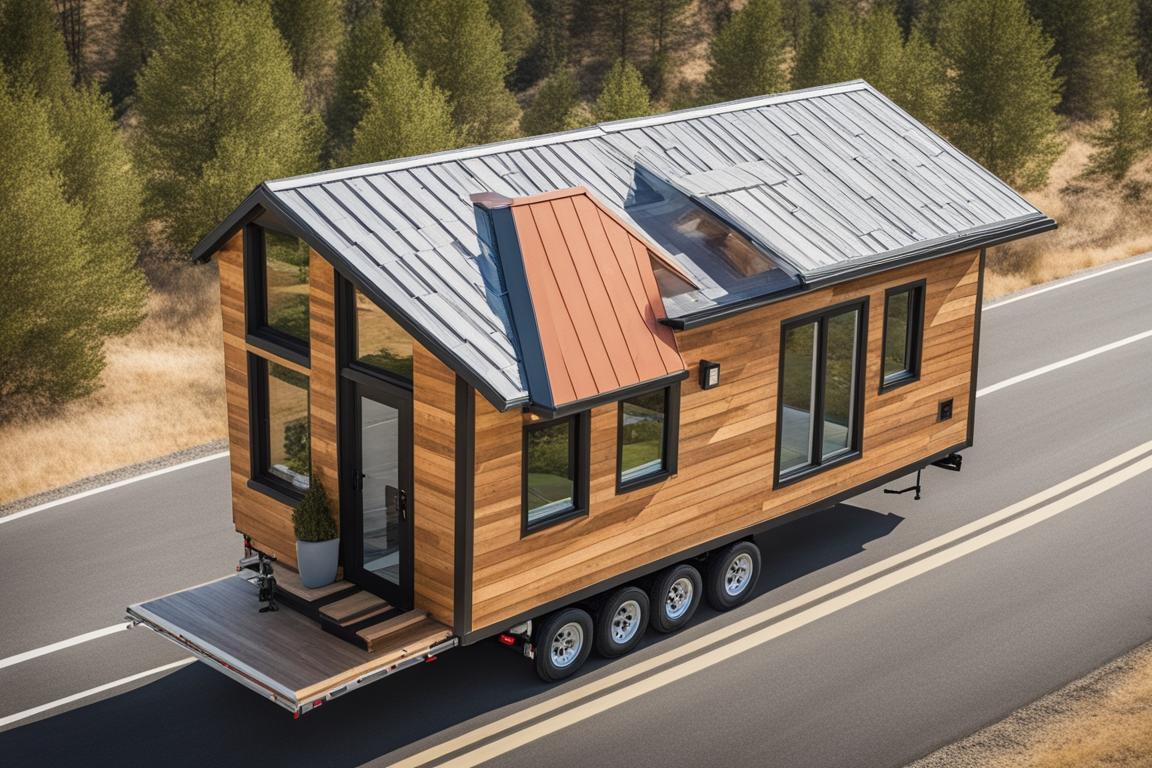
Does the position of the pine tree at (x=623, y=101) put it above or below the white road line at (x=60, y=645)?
above

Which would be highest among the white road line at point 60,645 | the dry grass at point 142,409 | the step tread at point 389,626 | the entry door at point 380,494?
the entry door at point 380,494

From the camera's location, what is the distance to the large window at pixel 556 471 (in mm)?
12594

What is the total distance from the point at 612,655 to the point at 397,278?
15.1 feet

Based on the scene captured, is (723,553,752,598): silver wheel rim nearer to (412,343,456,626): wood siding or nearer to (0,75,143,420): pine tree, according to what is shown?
(412,343,456,626): wood siding

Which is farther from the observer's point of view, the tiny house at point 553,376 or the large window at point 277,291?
the large window at point 277,291

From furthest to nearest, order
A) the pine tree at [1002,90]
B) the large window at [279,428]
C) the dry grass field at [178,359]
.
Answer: the pine tree at [1002,90], the dry grass field at [178,359], the large window at [279,428]

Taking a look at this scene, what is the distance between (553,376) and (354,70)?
35.2m

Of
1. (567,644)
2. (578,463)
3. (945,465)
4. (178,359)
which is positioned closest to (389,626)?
(567,644)

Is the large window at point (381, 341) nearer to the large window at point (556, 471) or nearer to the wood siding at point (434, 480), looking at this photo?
the wood siding at point (434, 480)

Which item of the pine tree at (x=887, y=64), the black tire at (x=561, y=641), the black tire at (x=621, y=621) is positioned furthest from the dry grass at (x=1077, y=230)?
the black tire at (x=561, y=641)

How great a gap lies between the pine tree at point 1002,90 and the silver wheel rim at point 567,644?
1196 inches

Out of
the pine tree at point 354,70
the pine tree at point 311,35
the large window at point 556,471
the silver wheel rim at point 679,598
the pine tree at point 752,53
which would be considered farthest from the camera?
the pine tree at point 311,35

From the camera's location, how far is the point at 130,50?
56.4m

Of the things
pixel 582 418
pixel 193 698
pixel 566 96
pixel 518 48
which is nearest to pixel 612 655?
pixel 582 418
